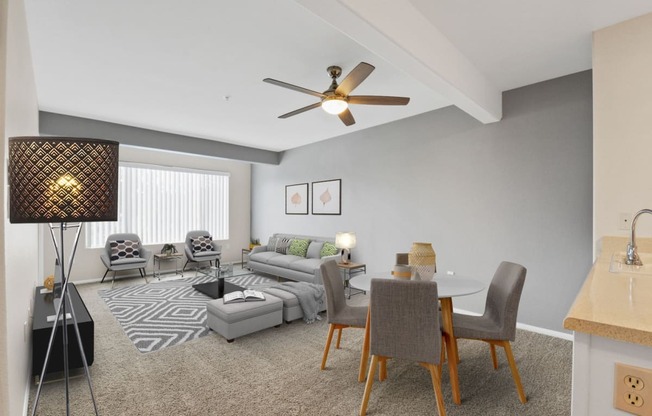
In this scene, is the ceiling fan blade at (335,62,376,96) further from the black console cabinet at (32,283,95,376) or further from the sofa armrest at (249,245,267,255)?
the sofa armrest at (249,245,267,255)

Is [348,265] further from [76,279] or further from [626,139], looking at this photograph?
[76,279]

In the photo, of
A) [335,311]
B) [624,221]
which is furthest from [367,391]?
[624,221]

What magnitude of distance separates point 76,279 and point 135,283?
1084 millimetres

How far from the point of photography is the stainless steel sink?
1592mm

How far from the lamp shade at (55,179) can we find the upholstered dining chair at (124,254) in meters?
4.83

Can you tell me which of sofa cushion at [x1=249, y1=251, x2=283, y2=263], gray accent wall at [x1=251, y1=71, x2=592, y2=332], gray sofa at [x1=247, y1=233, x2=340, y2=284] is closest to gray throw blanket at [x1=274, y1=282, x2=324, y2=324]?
gray sofa at [x1=247, y1=233, x2=340, y2=284]

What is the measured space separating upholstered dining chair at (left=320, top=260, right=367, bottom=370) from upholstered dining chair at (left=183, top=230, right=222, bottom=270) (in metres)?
4.35

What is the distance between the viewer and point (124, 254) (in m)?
5.68

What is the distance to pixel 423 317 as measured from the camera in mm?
1891

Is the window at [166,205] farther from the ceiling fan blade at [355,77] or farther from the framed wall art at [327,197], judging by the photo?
the ceiling fan blade at [355,77]

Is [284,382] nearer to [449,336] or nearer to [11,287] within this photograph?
[449,336]

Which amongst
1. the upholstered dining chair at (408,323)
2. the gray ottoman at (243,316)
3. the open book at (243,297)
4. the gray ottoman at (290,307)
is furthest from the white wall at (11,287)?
the gray ottoman at (290,307)

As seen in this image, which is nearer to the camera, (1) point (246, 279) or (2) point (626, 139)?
(2) point (626, 139)

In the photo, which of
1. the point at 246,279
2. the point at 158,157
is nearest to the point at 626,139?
the point at 246,279
